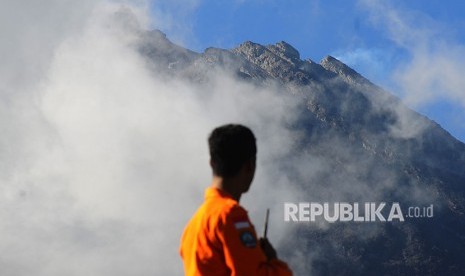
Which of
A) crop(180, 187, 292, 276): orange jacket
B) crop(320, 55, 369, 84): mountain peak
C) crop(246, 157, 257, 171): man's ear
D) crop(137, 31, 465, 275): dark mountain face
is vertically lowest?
crop(180, 187, 292, 276): orange jacket

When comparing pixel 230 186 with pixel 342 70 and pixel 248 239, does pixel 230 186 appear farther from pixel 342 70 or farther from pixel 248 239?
pixel 342 70

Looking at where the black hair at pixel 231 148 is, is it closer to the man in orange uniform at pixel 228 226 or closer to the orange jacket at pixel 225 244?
the man in orange uniform at pixel 228 226

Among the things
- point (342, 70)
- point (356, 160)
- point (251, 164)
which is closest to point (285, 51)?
point (342, 70)

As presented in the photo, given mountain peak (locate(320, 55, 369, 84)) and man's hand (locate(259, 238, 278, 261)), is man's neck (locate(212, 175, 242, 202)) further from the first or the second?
mountain peak (locate(320, 55, 369, 84))

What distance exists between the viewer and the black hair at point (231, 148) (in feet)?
12.1

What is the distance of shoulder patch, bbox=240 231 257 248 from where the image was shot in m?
3.37

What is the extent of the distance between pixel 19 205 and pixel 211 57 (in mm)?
49163

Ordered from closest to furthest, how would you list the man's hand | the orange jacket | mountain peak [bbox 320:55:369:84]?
1. the orange jacket
2. the man's hand
3. mountain peak [bbox 320:55:369:84]

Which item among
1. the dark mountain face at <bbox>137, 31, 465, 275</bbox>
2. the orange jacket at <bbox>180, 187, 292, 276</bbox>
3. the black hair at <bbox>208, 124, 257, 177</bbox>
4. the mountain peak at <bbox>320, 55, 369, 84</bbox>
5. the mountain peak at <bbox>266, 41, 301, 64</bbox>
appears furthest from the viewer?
the mountain peak at <bbox>320, 55, 369, 84</bbox>

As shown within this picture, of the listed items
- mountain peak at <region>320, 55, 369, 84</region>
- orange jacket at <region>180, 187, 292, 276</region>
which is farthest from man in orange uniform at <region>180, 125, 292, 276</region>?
mountain peak at <region>320, 55, 369, 84</region>

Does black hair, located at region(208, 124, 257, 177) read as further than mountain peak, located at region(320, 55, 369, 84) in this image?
No

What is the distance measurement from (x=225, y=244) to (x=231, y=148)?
19.8 inches

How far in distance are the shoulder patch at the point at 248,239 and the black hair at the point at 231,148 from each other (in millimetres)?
406

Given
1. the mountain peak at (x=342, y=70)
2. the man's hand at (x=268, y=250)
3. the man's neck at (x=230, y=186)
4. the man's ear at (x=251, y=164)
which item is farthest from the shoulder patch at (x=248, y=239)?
the mountain peak at (x=342, y=70)
